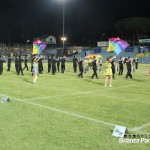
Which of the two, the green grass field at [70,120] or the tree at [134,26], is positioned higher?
the tree at [134,26]

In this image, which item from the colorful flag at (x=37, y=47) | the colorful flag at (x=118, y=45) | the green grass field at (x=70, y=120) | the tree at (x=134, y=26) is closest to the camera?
the green grass field at (x=70, y=120)

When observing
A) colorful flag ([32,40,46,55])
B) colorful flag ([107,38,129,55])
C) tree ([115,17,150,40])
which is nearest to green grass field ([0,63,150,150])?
colorful flag ([107,38,129,55])

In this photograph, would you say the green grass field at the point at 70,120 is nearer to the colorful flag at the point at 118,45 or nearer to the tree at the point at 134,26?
the colorful flag at the point at 118,45

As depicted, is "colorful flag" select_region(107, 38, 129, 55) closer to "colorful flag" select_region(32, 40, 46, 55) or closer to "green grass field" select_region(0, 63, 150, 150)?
"green grass field" select_region(0, 63, 150, 150)

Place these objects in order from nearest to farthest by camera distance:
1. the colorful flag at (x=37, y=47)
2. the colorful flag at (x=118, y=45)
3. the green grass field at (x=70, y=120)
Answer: the green grass field at (x=70, y=120)
the colorful flag at (x=118, y=45)
the colorful flag at (x=37, y=47)

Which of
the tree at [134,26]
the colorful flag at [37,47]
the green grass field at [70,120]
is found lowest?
the green grass field at [70,120]

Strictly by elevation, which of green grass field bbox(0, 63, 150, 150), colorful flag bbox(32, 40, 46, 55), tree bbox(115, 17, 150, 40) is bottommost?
green grass field bbox(0, 63, 150, 150)

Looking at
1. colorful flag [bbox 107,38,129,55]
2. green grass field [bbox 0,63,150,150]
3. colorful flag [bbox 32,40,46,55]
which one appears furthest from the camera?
colorful flag [bbox 32,40,46,55]

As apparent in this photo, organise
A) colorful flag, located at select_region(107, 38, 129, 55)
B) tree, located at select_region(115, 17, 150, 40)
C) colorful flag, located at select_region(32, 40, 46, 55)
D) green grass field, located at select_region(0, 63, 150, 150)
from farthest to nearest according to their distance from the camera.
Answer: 1. tree, located at select_region(115, 17, 150, 40)
2. colorful flag, located at select_region(32, 40, 46, 55)
3. colorful flag, located at select_region(107, 38, 129, 55)
4. green grass field, located at select_region(0, 63, 150, 150)

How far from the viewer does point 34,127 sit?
8055 mm

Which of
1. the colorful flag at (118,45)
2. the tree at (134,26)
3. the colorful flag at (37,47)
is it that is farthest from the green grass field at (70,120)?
the tree at (134,26)

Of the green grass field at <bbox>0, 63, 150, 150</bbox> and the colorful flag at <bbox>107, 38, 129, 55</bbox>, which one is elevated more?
the colorful flag at <bbox>107, 38, 129, 55</bbox>

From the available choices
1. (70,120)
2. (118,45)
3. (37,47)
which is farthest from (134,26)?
(70,120)

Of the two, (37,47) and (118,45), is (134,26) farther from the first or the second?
(118,45)
